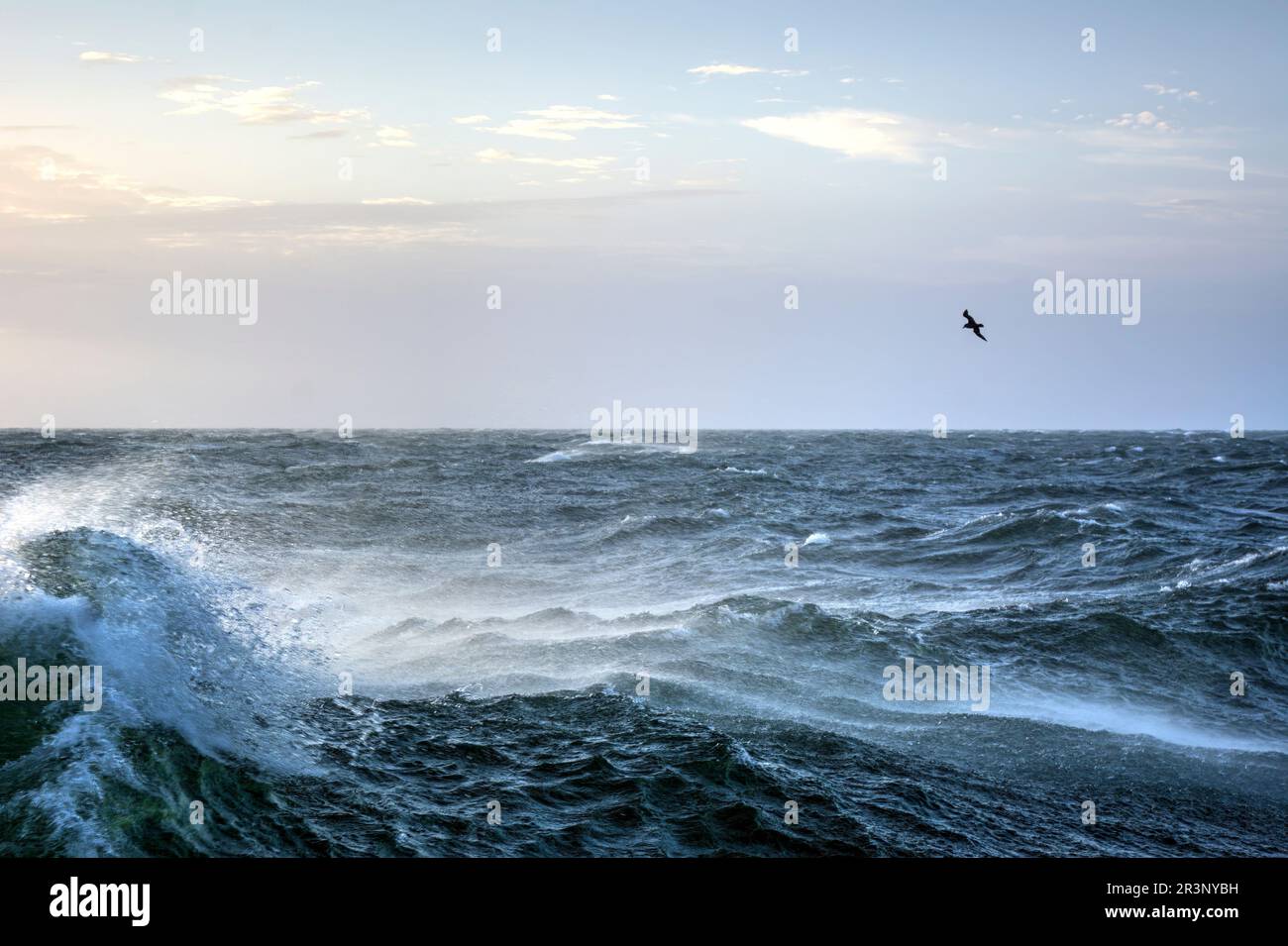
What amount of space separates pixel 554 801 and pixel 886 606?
471 inches

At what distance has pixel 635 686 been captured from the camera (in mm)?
13250

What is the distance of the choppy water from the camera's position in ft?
28.5

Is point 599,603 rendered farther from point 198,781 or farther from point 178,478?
point 178,478

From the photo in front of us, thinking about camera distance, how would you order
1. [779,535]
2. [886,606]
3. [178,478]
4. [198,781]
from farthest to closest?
[178,478] → [779,535] → [886,606] → [198,781]

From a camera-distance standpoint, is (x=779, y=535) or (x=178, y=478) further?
(x=178, y=478)

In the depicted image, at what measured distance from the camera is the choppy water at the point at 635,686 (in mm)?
8688

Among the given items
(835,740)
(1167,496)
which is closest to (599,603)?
(835,740)

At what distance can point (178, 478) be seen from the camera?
138 feet
